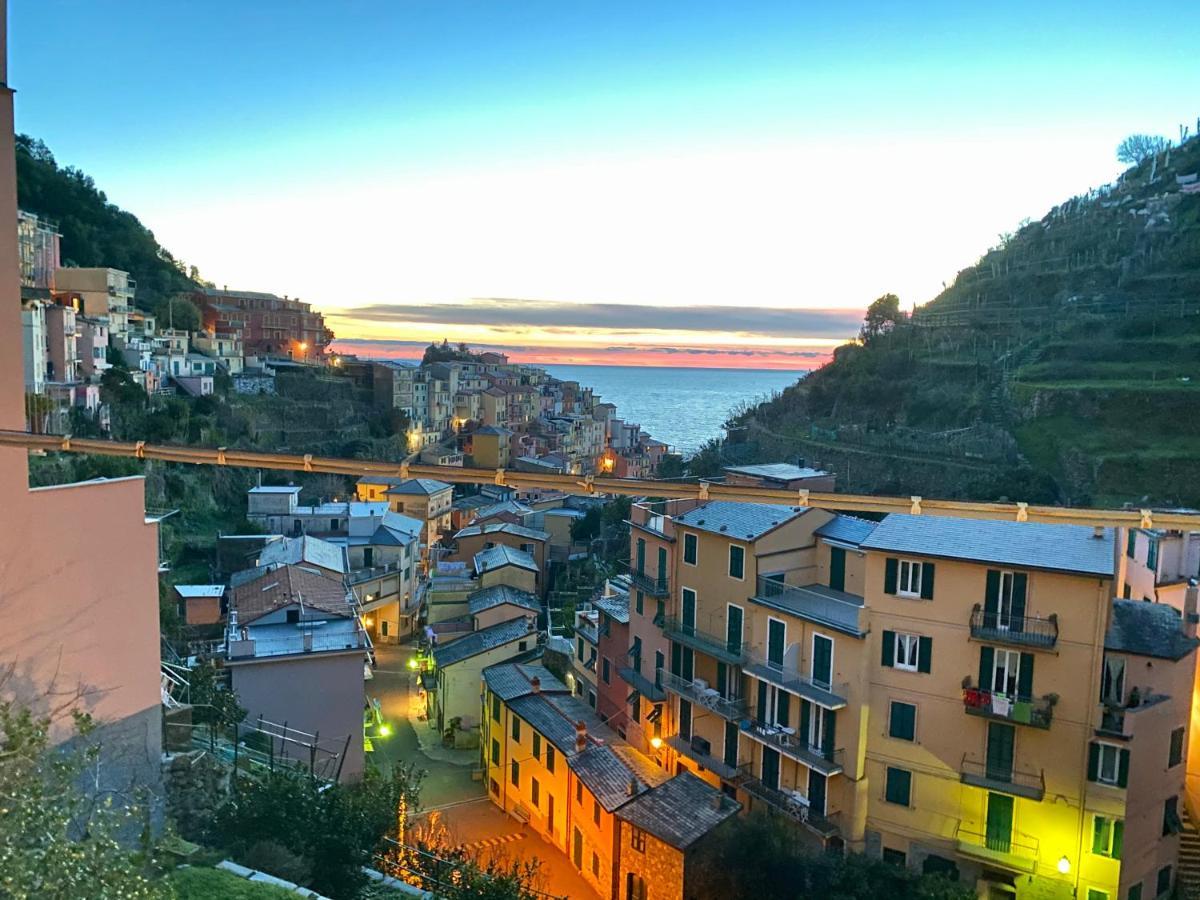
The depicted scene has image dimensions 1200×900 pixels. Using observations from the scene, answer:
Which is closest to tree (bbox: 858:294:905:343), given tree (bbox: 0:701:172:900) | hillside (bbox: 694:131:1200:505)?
hillside (bbox: 694:131:1200:505)

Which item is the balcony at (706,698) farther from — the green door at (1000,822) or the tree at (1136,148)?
the tree at (1136,148)

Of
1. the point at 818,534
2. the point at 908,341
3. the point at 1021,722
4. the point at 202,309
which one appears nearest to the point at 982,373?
the point at 908,341

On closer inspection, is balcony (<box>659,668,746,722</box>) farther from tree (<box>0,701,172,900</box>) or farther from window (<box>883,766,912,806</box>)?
tree (<box>0,701,172,900</box>)

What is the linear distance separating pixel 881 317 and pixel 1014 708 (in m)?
41.3

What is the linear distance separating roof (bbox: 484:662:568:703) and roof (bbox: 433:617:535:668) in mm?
1049

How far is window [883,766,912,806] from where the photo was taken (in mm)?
11812

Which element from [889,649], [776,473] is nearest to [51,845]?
[889,649]

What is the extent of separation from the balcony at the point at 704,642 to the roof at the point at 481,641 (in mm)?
5488

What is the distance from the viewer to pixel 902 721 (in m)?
11.8

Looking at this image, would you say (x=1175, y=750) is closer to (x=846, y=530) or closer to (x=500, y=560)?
(x=846, y=530)

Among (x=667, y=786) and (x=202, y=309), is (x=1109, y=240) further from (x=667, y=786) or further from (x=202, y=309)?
(x=202, y=309)

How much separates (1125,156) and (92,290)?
67642 mm

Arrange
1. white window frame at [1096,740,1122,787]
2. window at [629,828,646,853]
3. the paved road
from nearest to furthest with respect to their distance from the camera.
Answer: white window frame at [1096,740,1122,787] → window at [629,828,646,853] → the paved road

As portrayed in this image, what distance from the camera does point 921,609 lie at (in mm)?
11617
